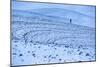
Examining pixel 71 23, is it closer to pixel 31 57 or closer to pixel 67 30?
pixel 67 30

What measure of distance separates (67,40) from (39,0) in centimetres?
56

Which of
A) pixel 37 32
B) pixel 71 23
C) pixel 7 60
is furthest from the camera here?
pixel 71 23

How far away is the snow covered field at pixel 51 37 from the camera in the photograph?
7.36 feet

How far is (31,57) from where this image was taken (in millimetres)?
2289

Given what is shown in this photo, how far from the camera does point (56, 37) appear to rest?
241 cm

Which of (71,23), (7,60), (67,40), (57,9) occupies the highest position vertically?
(57,9)

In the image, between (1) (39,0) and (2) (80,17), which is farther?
(2) (80,17)

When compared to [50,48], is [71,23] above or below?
above

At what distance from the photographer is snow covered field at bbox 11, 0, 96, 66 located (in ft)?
7.36

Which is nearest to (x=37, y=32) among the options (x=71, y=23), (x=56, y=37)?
(x=56, y=37)

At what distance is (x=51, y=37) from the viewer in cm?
238
